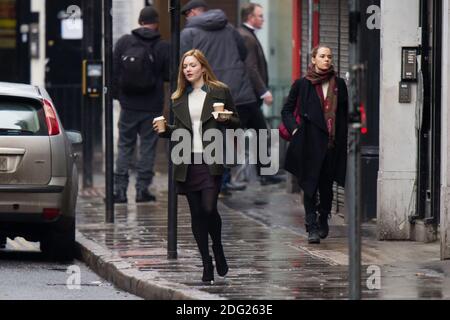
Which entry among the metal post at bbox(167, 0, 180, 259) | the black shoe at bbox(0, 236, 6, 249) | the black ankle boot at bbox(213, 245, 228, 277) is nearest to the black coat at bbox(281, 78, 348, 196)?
the metal post at bbox(167, 0, 180, 259)

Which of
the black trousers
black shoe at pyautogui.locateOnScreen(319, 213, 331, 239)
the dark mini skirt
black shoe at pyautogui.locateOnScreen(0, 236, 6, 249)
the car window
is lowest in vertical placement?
black shoe at pyautogui.locateOnScreen(0, 236, 6, 249)

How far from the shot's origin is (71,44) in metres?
23.3

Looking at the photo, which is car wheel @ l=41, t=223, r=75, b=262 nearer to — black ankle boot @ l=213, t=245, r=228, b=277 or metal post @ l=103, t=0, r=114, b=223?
metal post @ l=103, t=0, r=114, b=223

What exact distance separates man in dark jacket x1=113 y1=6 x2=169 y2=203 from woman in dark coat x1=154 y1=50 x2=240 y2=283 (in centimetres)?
593

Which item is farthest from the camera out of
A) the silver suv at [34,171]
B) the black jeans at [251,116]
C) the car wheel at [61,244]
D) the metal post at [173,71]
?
the black jeans at [251,116]

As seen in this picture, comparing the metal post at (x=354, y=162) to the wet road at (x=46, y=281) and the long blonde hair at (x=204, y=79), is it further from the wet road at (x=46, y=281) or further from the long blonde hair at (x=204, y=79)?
the wet road at (x=46, y=281)

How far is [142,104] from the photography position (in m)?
17.5

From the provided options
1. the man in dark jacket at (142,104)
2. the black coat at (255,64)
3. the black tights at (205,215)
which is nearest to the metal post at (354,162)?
the black tights at (205,215)

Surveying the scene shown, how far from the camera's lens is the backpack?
56.7ft

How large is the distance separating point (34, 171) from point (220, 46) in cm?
469

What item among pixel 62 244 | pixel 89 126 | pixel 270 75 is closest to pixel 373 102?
pixel 62 244

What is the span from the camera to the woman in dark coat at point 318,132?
1383 cm

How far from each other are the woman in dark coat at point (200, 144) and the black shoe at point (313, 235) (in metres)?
2.39
